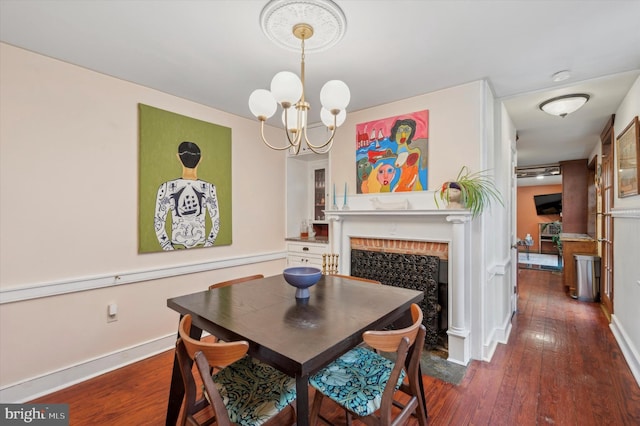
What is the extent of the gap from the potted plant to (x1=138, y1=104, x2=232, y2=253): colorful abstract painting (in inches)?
89.4

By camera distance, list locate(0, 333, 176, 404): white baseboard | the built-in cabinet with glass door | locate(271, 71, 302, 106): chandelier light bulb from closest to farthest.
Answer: locate(271, 71, 302, 106): chandelier light bulb → locate(0, 333, 176, 404): white baseboard → the built-in cabinet with glass door

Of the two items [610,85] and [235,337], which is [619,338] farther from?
[235,337]

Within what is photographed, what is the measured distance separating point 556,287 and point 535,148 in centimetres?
249

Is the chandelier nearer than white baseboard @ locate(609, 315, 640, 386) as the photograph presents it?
Yes

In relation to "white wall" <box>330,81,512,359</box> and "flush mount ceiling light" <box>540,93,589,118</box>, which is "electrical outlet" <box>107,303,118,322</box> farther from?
"flush mount ceiling light" <box>540,93,589,118</box>

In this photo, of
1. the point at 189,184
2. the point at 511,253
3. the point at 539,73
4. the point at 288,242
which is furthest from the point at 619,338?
Result: the point at 189,184

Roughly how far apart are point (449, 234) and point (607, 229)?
281 cm

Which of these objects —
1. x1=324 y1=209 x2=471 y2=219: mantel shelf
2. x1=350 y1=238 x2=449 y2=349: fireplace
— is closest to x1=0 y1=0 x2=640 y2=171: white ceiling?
x1=324 y1=209 x2=471 y2=219: mantel shelf

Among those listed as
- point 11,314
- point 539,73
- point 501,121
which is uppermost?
point 539,73

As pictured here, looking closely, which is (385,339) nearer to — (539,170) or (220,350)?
(220,350)

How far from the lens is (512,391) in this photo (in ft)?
6.88

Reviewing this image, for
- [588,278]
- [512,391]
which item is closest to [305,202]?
[512,391]

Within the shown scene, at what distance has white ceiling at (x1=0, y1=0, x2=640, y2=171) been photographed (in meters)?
1.63

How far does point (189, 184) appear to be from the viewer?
2.93m
